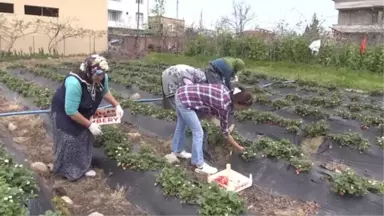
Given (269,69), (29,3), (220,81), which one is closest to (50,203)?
(220,81)

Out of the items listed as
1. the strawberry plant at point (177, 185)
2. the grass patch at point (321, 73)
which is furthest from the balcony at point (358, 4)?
the strawberry plant at point (177, 185)

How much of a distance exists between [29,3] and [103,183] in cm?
1572

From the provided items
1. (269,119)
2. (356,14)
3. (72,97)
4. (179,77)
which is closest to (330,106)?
(269,119)

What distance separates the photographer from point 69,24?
1800 cm

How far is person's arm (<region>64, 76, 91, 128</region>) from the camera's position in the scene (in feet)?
10.6

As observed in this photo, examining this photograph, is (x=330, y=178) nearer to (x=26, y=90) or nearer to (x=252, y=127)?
(x=252, y=127)

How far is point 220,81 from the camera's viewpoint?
4160 mm

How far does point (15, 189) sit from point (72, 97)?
116 centimetres

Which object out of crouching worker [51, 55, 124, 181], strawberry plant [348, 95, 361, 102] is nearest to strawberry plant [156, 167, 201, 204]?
crouching worker [51, 55, 124, 181]

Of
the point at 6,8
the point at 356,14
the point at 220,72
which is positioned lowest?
the point at 220,72

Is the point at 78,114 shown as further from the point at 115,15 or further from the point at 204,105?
the point at 115,15

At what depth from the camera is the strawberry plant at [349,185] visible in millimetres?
3156

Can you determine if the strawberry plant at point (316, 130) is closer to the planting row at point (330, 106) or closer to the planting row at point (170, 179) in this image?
the planting row at point (330, 106)

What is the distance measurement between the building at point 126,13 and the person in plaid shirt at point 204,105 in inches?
1304
